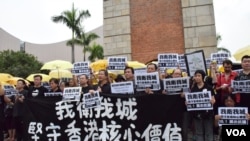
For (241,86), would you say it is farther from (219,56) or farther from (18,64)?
(18,64)

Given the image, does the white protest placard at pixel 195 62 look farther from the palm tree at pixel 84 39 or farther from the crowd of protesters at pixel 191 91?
the palm tree at pixel 84 39

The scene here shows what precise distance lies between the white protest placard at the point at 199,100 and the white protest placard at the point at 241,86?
513 mm

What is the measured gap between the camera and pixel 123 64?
340 inches

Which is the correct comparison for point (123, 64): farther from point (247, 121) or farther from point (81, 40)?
point (81, 40)

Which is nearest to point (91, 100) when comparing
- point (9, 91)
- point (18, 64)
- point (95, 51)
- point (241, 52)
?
point (9, 91)

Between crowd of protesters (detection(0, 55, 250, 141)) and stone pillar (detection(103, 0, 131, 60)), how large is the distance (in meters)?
5.69

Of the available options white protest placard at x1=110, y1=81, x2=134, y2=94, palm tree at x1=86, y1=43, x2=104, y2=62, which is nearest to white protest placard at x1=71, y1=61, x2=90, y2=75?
white protest placard at x1=110, y1=81, x2=134, y2=94

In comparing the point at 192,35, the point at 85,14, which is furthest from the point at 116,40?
the point at 85,14

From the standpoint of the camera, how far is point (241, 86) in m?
6.05

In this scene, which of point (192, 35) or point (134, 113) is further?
point (192, 35)

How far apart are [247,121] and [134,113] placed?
203 centimetres

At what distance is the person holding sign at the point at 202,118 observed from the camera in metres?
6.12

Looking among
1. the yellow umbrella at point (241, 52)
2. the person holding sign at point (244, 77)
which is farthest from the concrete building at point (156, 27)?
the person holding sign at point (244, 77)

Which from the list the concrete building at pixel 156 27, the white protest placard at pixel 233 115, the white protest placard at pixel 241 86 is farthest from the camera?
the concrete building at pixel 156 27
